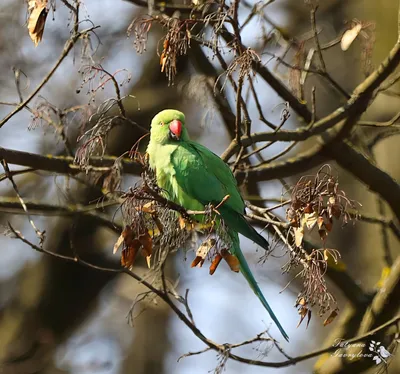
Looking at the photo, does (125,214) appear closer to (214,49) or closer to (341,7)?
(214,49)

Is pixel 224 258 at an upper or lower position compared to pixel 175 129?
lower

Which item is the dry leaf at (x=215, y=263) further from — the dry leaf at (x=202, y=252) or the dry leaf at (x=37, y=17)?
the dry leaf at (x=37, y=17)

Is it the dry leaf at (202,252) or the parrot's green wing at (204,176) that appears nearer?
the dry leaf at (202,252)

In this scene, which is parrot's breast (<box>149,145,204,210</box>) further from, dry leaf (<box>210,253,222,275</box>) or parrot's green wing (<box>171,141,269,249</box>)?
dry leaf (<box>210,253,222,275</box>)

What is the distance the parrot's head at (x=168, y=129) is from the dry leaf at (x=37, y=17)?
1.14 meters

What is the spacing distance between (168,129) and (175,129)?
64 millimetres

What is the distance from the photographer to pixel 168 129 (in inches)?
135

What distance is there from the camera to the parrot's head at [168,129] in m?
3.40

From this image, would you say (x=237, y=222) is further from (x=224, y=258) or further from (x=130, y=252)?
(x=130, y=252)

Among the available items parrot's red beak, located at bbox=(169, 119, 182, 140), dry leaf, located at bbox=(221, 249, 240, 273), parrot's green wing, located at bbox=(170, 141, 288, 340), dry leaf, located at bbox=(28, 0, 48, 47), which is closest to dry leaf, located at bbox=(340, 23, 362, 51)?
parrot's green wing, located at bbox=(170, 141, 288, 340)

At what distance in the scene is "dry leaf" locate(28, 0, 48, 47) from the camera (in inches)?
91.1

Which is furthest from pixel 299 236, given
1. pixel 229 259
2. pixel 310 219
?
pixel 229 259

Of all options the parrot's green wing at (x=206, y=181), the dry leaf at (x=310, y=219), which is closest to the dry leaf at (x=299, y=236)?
the dry leaf at (x=310, y=219)

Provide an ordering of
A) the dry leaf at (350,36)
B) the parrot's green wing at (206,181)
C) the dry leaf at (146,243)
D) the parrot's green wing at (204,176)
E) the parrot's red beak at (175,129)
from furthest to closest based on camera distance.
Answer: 1. the parrot's red beak at (175,129)
2. the parrot's green wing at (204,176)
3. the parrot's green wing at (206,181)
4. the dry leaf at (350,36)
5. the dry leaf at (146,243)
